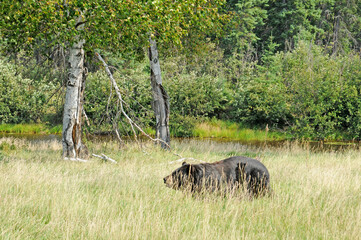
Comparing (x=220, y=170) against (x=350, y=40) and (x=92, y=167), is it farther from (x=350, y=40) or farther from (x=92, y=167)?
(x=350, y=40)

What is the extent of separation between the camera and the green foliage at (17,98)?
89.7 ft

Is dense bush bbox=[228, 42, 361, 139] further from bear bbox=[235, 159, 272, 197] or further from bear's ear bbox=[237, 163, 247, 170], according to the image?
bear's ear bbox=[237, 163, 247, 170]

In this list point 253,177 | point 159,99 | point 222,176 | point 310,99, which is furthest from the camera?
point 310,99

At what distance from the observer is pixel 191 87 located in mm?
27578

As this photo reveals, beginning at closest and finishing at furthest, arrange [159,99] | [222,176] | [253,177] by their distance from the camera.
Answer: [222,176]
[253,177]
[159,99]

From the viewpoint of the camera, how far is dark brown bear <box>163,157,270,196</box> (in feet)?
18.1

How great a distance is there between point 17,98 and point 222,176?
83.7 feet

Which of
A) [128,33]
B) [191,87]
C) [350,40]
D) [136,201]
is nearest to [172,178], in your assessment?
[136,201]

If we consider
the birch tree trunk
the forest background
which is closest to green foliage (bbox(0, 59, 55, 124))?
the forest background

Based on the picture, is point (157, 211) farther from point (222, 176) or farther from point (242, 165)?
point (242, 165)

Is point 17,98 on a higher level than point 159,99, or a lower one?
lower

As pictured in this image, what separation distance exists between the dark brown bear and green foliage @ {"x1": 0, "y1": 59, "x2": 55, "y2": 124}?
23883mm


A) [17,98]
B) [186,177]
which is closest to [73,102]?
[186,177]

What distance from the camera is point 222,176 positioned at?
18.9 ft
